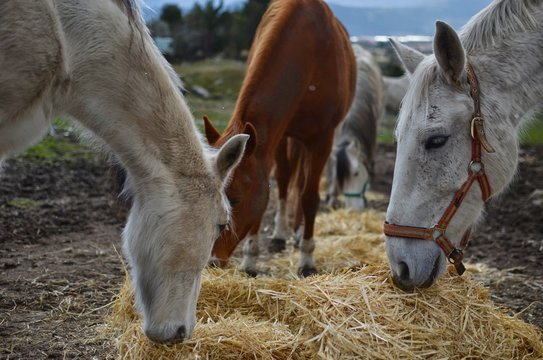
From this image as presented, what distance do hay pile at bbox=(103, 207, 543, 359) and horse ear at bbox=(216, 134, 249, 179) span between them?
91 cm

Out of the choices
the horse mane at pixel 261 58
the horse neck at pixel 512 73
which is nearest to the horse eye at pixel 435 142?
the horse neck at pixel 512 73

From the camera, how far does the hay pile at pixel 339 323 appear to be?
3283 mm

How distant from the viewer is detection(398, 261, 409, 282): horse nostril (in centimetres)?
335

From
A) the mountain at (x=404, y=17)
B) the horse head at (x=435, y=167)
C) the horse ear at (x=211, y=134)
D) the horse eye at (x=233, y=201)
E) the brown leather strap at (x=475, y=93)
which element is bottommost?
the mountain at (x=404, y=17)

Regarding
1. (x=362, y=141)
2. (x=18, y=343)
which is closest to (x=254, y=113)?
(x=18, y=343)

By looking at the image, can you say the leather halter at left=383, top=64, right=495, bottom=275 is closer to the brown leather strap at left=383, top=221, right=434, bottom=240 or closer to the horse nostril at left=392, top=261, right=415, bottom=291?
the brown leather strap at left=383, top=221, right=434, bottom=240

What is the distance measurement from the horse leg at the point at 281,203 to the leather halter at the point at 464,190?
10.8 ft

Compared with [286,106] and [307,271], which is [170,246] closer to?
[286,106]

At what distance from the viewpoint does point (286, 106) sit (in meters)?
4.92

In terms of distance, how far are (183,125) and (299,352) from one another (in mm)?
1370

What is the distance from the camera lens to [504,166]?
340cm

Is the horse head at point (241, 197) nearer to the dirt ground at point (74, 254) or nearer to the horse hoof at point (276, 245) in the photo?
the dirt ground at point (74, 254)

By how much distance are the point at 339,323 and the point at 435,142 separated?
113cm

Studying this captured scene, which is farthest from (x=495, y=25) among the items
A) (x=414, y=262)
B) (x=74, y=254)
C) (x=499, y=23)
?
(x=74, y=254)
